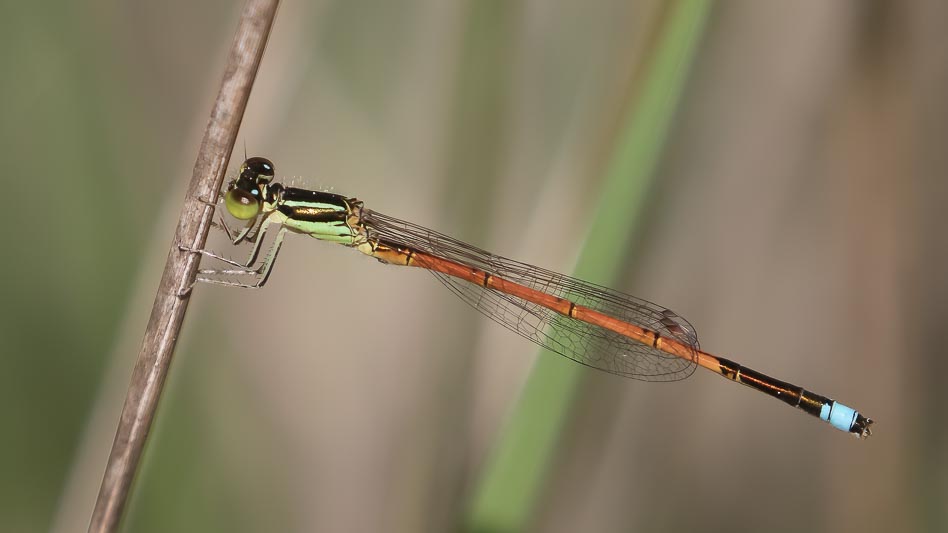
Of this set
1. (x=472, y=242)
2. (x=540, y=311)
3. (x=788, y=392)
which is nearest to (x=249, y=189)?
(x=472, y=242)

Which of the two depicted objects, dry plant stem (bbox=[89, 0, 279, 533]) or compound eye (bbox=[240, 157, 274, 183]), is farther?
compound eye (bbox=[240, 157, 274, 183])

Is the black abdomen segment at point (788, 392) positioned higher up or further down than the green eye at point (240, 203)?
further down

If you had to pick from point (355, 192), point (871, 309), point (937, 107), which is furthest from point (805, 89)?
point (355, 192)

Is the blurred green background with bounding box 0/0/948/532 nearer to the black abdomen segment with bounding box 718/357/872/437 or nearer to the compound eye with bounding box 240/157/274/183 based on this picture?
the compound eye with bounding box 240/157/274/183

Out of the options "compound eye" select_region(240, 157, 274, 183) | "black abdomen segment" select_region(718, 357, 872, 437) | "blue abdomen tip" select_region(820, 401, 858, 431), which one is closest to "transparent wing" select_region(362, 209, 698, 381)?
"black abdomen segment" select_region(718, 357, 872, 437)

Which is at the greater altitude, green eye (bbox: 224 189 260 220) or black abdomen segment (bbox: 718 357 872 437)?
green eye (bbox: 224 189 260 220)

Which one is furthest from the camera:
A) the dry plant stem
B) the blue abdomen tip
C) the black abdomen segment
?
the black abdomen segment

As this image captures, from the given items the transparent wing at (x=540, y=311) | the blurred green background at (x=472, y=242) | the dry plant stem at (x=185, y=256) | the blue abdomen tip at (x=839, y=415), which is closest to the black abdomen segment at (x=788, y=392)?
the blue abdomen tip at (x=839, y=415)

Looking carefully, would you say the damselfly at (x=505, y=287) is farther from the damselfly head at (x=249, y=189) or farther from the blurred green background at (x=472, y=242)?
the blurred green background at (x=472, y=242)
